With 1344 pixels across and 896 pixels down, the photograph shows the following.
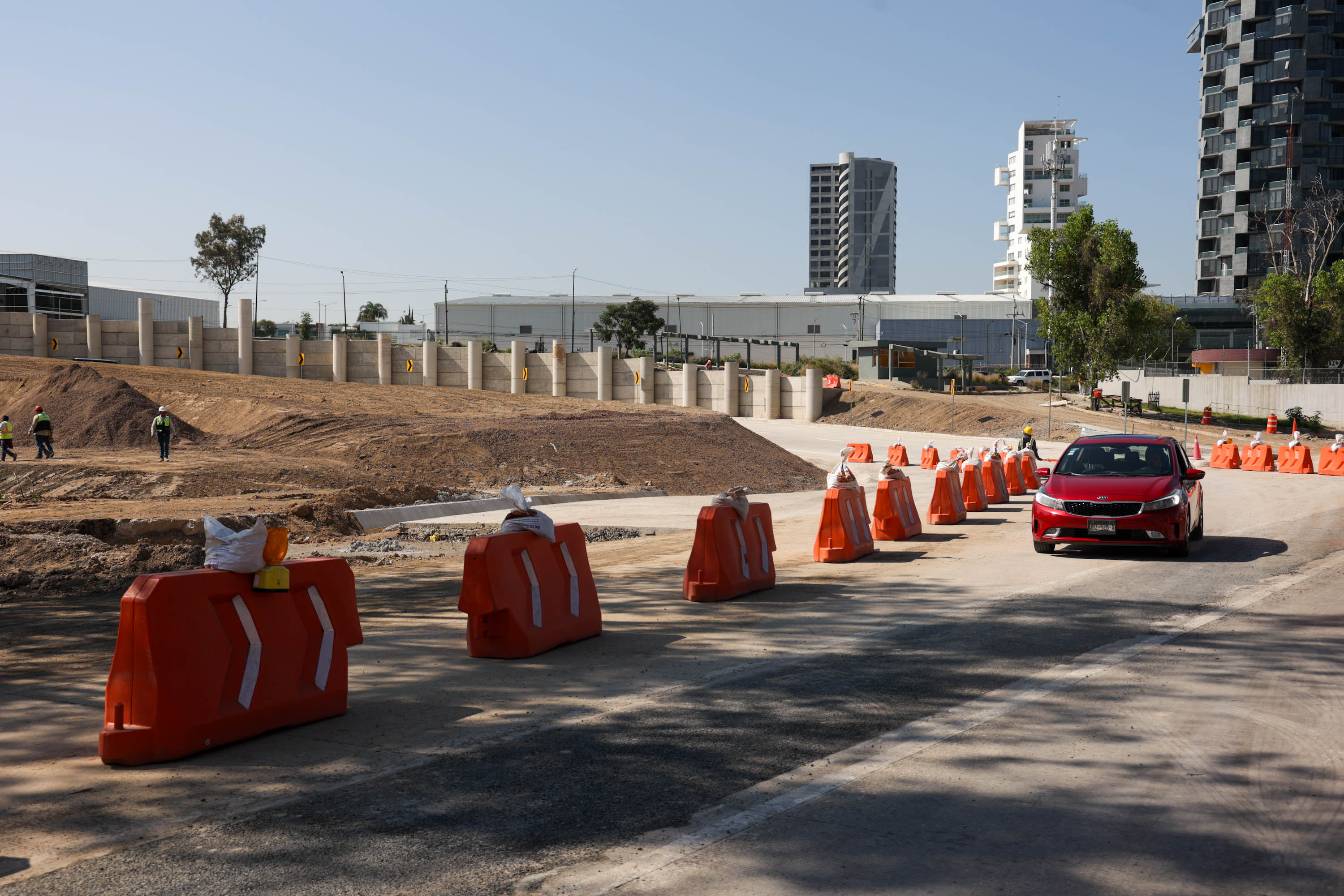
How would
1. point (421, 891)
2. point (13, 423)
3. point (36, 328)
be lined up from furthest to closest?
point (36, 328) < point (13, 423) < point (421, 891)

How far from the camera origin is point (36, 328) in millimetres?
55219

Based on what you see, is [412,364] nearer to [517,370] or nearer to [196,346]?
[517,370]

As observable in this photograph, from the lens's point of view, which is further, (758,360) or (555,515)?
(758,360)

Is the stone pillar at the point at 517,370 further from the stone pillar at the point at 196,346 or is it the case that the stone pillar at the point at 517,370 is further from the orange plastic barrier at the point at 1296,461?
the orange plastic barrier at the point at 1296,461

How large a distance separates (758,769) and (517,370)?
5742 cm

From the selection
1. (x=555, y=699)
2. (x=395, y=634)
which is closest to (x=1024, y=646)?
(x=555, y=699)

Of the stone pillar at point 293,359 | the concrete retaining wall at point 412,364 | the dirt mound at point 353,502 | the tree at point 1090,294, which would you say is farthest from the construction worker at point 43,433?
the tree at point 1090,294

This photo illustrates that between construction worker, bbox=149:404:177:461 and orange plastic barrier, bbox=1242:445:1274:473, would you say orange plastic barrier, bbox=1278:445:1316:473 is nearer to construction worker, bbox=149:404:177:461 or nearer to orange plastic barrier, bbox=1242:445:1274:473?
orange plastic barrier, bbox=1242:445:1274:473

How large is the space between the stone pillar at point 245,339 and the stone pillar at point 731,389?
2565cm

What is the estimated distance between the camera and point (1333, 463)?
3198 cm

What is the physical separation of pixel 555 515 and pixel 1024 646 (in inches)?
546

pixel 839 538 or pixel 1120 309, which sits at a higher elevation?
pixel 1120 309

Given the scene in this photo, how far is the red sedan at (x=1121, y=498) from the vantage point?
45.3ft

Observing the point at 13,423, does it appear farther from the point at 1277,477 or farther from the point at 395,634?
the point at 1277,477
